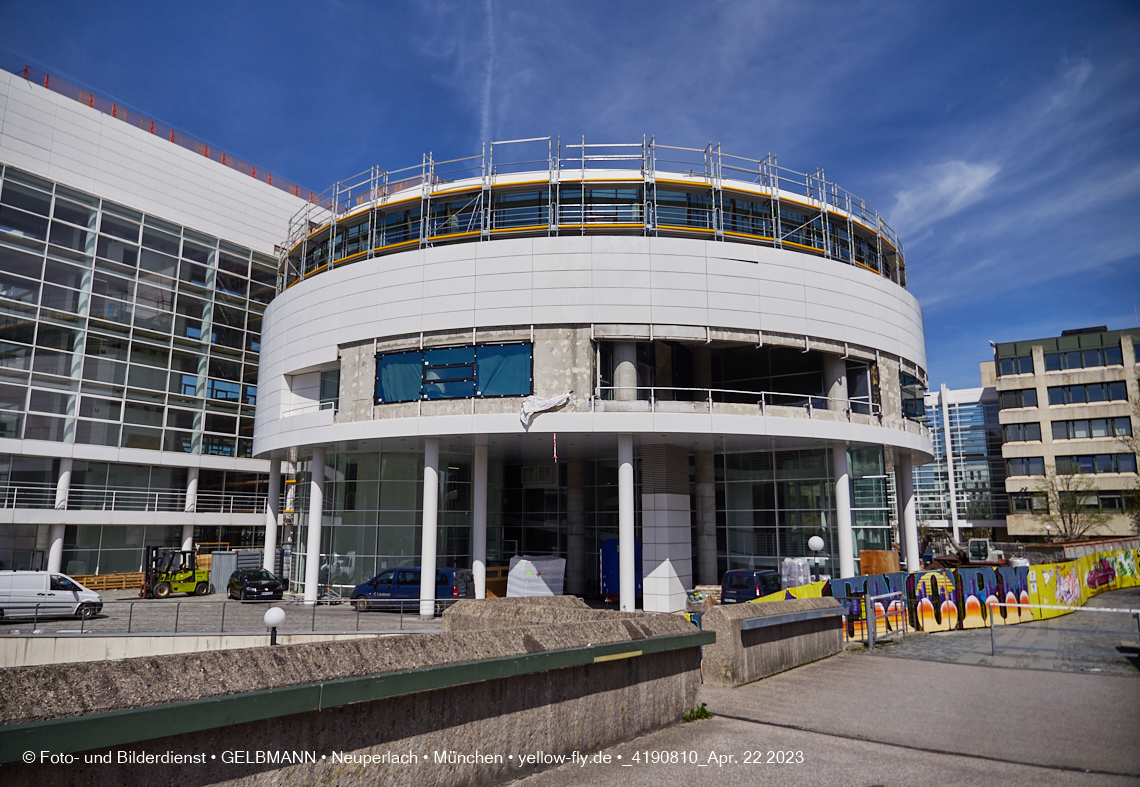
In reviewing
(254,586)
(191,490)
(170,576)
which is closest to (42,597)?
(254,586)

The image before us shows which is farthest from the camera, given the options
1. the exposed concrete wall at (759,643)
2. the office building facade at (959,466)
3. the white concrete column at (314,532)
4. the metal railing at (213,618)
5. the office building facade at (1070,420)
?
the office building facade at (959,466)

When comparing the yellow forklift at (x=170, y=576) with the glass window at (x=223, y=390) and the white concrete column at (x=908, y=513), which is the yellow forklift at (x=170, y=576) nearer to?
the glass window at (x=223, y=390)

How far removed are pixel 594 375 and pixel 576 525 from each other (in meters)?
10.6

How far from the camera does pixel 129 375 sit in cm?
4497

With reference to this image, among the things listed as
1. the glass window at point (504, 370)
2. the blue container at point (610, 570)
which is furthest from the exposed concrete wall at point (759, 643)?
the blue container at point (610, 570)

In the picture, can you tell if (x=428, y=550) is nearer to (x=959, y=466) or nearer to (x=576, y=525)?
(x=576, y=525)

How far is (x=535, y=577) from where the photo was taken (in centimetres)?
2995

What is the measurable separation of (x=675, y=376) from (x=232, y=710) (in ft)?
101

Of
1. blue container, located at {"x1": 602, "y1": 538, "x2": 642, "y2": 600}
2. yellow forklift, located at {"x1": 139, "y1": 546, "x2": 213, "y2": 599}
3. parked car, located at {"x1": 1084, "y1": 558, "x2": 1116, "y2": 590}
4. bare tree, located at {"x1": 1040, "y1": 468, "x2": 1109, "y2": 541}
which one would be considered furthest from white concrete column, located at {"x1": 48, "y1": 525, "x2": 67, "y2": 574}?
bare tree, located at {"x1": 1040, "y1": 468, "x2": 1109, "y2": 541}

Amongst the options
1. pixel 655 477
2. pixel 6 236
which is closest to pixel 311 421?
pixel 655 477

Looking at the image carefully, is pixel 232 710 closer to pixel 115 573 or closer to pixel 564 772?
pixel 564 772

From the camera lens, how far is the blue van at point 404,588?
28406mm

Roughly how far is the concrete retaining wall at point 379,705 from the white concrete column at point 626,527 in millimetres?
17435

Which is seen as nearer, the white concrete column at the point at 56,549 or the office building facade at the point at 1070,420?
the white concrete column at the point at 56,549
